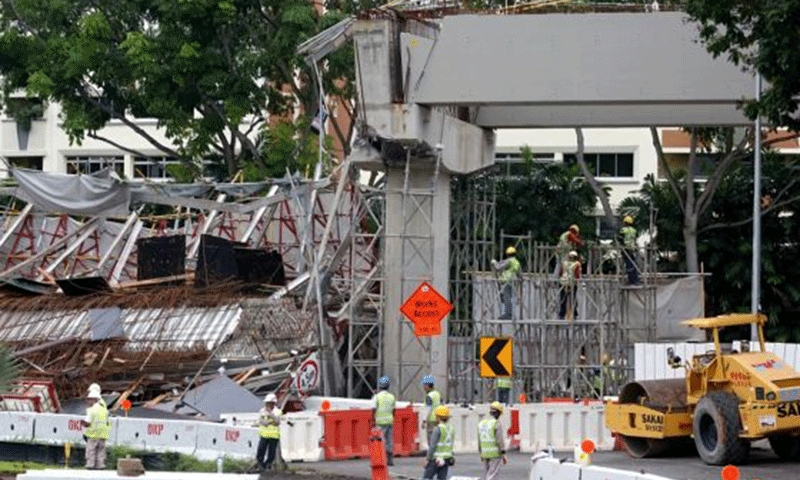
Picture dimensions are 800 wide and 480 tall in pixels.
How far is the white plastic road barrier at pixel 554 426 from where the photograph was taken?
32.8 m

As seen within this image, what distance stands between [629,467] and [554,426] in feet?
12.2

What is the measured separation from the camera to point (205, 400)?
1385 inches

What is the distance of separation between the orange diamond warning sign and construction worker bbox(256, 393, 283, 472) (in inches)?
198

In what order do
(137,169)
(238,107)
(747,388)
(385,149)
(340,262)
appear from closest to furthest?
(747,388) → (385,149) → (340,262) → (238,107) → (137,169)

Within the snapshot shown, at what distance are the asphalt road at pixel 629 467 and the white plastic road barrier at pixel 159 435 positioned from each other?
183 centimetres

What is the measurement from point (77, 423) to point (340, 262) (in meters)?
12.5

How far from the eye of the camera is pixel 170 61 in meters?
50.5

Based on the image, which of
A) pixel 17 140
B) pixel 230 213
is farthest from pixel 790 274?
pixel 17 140

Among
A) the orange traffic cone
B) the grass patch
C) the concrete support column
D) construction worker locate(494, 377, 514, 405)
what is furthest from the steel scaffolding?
the orange traffic cone

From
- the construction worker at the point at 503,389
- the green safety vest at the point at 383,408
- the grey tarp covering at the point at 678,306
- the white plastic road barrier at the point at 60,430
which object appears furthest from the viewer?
the grey tarp covering at the point at 678,306

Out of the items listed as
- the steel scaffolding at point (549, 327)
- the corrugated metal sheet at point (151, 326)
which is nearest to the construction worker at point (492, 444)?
the steel scaffolding at point (549, 327)

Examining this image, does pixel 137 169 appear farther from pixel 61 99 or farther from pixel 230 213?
pixel 230 213

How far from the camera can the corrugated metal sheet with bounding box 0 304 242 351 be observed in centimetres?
3809

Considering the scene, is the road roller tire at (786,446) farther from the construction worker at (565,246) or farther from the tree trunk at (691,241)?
the tree trunk at (691,241)
